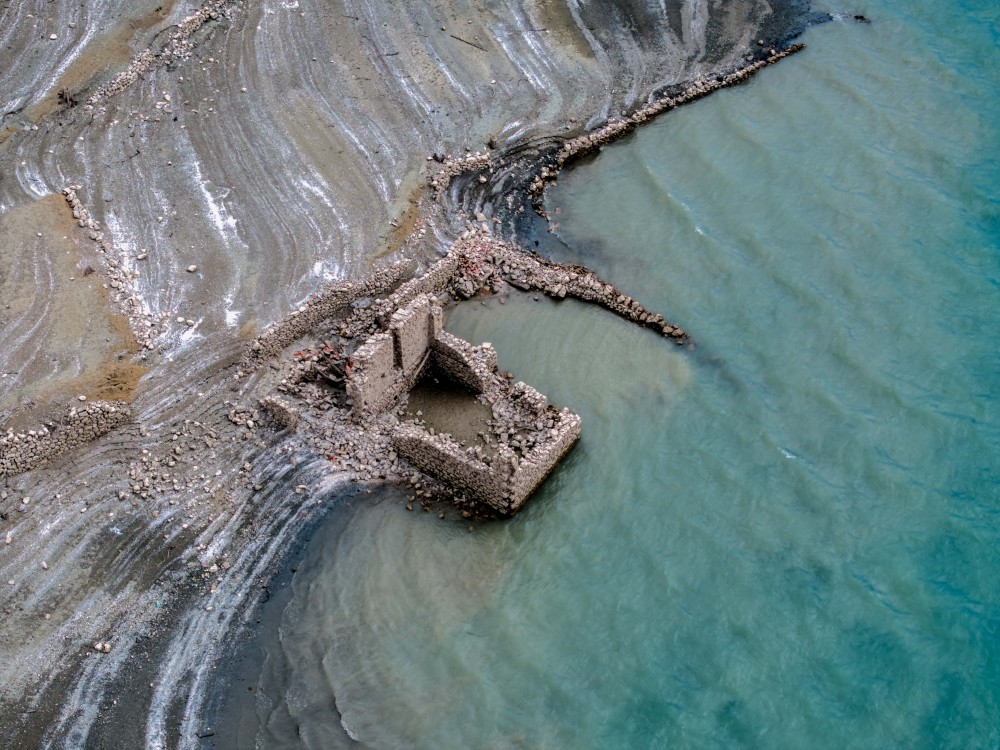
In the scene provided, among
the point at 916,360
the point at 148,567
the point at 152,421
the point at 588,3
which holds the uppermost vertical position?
the point at 588,3

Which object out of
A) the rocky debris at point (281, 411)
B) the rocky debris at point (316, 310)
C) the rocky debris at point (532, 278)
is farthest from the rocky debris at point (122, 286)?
the rocky debris at point (532, 278)

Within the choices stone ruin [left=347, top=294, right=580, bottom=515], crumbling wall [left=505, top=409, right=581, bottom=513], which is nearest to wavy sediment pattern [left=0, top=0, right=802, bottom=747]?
stone ruin [left=347, top=294, right=580, bottom=515]

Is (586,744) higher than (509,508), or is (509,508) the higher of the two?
(509,508)

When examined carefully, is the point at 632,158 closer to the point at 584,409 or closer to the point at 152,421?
the point at 584,409

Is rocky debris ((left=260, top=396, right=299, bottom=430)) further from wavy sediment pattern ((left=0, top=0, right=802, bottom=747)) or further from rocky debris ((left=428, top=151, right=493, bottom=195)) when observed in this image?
rocky debris ((left=428, top=151, right=493, bottom=195))

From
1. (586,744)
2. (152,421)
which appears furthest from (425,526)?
(152,421)

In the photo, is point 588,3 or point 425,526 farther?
point 588,3

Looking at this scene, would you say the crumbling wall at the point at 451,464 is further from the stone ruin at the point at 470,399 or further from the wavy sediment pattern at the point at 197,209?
the wavy sediment pattern at the point at 197,209
